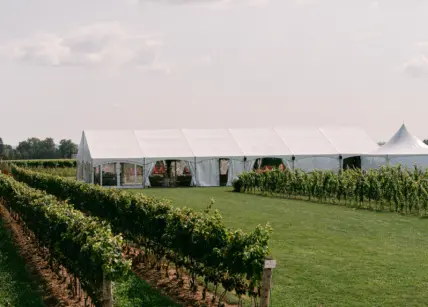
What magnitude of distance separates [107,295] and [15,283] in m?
3.80

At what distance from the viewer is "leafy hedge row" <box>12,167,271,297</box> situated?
24.7 ft

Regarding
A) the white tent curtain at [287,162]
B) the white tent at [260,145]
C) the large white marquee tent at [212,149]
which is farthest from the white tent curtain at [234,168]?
the white tent curtain at [287,162]

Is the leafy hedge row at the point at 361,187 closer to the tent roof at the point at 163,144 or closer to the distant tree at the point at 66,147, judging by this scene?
the tent roof at the point at 163,144

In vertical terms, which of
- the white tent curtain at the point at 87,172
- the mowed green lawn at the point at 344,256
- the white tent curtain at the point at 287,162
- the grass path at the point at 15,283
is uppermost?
the white tent curtain at the point at 287,162

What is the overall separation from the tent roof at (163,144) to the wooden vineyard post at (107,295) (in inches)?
1092

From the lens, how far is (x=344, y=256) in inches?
467

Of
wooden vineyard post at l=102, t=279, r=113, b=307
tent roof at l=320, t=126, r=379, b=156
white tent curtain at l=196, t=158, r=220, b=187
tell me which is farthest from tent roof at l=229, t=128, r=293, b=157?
wooden vineyard post at l=102, t=279, r=113, b=307

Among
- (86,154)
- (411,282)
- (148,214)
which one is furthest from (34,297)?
(86,154)

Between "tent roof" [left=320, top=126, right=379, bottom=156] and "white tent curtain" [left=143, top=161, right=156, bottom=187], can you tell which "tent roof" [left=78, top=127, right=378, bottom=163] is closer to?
"tent roof" [left=320, top=126, right=379, bottom=156]

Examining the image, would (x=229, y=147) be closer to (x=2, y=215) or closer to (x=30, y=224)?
(x=2, y=215)

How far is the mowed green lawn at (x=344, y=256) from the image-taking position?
29.4 ft

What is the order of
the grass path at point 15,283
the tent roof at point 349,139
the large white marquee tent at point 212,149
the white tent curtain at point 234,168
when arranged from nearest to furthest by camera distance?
the grass path at point 15,283 → the large white marquee tent at point 212,149 → the white tent curtain at point 234,168 → the tent roof at point 349,139

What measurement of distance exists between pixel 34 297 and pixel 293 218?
10596 millimetres

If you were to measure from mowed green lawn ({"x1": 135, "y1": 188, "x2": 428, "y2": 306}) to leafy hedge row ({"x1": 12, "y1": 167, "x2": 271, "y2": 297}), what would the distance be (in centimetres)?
111
